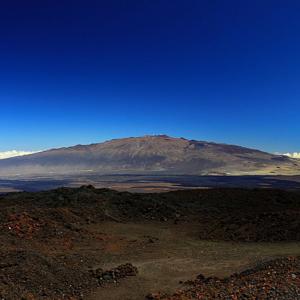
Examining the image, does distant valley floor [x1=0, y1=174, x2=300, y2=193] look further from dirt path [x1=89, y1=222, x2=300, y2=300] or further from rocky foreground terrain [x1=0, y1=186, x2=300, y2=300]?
dirt path [x1=89, y1=222, x2=300, y2=300]

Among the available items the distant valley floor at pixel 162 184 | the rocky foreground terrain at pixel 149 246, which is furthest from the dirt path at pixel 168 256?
the distant valley floor at pixel 162 184

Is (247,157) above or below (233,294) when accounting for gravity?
above

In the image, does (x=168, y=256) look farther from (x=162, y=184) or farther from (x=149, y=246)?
(x=162, y=184)

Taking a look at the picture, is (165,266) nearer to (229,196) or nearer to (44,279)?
(44,279)

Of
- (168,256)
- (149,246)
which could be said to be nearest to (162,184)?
(149,246)

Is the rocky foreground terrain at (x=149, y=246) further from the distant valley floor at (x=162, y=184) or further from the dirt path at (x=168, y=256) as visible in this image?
the distant valley floor at (x=162, y=184)

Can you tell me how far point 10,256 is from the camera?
1406cm

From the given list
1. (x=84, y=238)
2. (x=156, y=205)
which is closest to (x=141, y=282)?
(x=84, y=238)

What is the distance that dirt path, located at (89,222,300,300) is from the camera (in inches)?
511

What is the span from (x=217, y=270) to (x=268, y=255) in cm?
250

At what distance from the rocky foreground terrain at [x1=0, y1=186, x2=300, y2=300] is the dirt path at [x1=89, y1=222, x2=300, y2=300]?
4cm

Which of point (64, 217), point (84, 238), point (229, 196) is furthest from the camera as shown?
point (229, 196)

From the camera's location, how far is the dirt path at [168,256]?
12977mm

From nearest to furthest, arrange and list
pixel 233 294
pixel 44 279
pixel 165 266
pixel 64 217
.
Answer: pixel 233 294 < pixel 44 279 < pixel 165 266 < pixel 64 217
